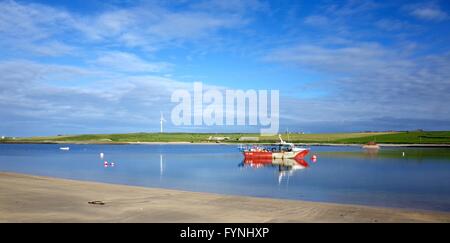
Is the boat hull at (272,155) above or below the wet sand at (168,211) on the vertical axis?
below

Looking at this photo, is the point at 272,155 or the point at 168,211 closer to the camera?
the point at 168,211

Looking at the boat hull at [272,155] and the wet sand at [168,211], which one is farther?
the boat hull at [272,155]

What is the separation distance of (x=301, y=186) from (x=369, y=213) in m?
16.1

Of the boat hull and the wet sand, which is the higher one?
the wet sand

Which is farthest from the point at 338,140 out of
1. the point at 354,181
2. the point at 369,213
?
the point at 369,213

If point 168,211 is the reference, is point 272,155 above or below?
below

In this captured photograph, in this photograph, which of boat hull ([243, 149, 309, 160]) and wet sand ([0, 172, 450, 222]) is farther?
boat hull ([243, 149, 309, 160])

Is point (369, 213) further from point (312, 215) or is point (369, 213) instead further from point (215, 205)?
point (215, 205)
